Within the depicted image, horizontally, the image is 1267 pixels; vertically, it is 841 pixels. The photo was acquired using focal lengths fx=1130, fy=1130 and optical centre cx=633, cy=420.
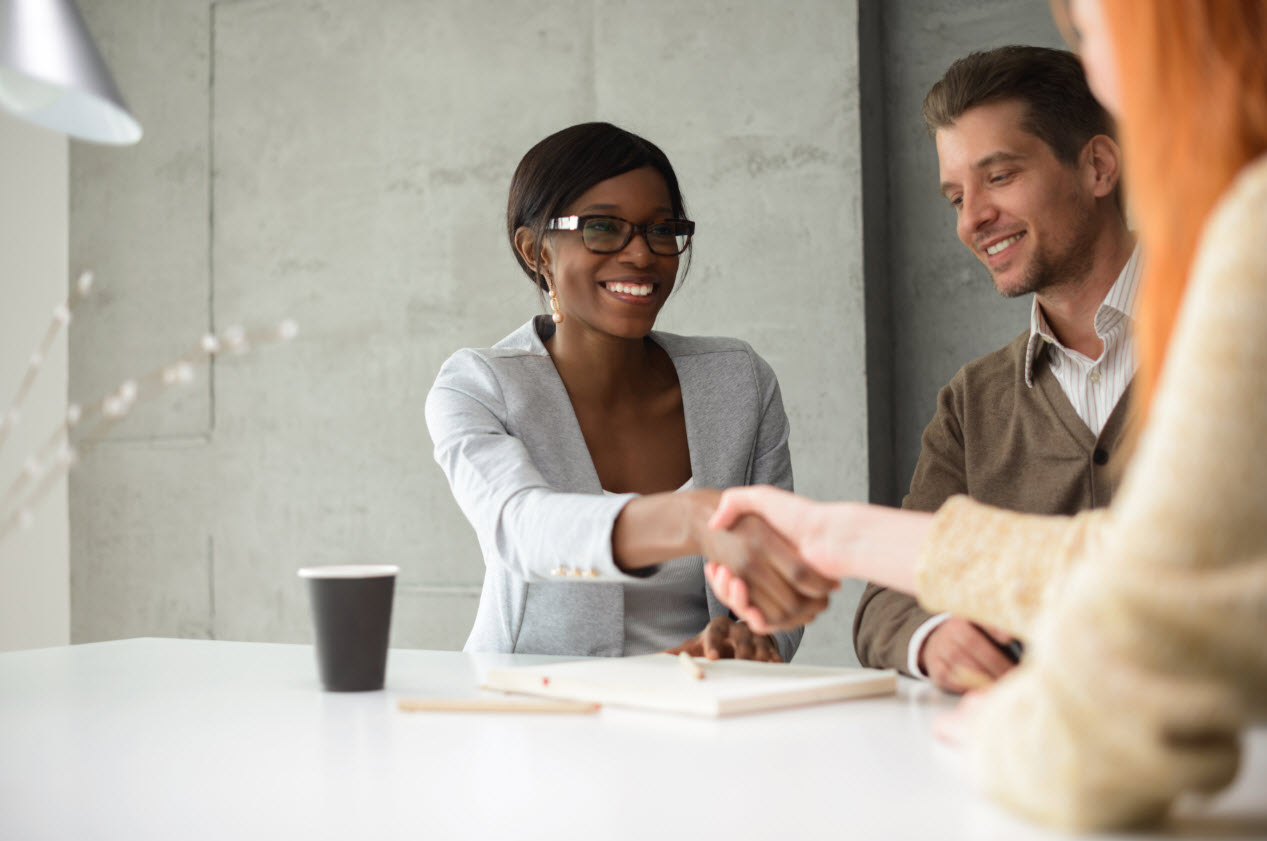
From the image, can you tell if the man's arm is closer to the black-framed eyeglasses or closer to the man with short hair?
the man with short hair

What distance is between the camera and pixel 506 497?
5.37 feet

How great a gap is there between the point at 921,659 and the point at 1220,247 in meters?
0.89

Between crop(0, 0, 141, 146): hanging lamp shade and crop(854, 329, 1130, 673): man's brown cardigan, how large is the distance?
1.21 m

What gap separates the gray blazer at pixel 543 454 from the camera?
5.62 feet

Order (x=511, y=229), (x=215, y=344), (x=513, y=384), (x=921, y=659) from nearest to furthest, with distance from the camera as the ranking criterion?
(x=215, y=344) → (x=921, y=659) → (x=513, y=384) → (x=511, y=229)

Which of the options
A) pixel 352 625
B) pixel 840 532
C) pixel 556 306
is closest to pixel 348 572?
pixel 352 625

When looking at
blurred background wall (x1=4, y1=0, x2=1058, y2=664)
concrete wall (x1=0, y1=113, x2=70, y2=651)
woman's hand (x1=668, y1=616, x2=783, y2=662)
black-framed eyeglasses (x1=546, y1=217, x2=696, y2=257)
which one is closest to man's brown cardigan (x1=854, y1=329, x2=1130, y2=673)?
woman's hand (x1=668, y1=616, x2=783, y2=662)

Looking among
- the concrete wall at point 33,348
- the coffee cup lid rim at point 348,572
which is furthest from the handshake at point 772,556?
the concrete wall at point 33,348

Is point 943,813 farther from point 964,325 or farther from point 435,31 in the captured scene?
point 435,31

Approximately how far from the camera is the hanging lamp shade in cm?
124

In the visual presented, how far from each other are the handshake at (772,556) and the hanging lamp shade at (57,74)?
88 centimetres

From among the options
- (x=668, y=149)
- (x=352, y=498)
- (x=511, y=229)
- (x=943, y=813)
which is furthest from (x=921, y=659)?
(x=352, y=498)

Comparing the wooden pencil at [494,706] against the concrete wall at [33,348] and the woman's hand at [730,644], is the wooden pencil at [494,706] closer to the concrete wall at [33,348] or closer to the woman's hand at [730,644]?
the woman's hand at [730,644]

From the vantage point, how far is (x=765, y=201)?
3146 millimetres
